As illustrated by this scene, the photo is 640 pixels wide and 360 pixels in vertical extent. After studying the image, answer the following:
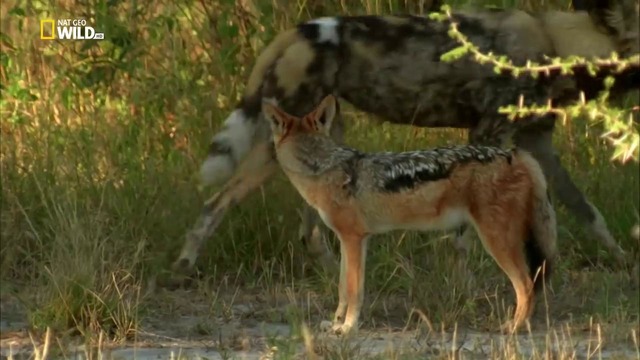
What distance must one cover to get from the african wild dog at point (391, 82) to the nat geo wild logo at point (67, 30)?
5.93 ft

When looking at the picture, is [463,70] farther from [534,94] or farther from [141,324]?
[141,324]

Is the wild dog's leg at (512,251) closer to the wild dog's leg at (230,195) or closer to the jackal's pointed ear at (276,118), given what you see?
the jackal's pointed ear at (276,118)

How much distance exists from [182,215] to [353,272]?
1.81m

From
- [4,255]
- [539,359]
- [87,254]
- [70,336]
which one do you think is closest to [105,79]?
[4,255]

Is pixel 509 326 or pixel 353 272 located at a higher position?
pixel 353 272

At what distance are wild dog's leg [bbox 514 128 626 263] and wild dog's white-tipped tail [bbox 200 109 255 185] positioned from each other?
1.55 meters

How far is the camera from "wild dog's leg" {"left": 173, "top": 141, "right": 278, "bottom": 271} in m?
7.49

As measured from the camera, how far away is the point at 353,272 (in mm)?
6398

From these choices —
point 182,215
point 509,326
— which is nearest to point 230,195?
point 182,215

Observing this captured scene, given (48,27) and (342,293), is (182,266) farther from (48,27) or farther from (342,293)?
(48,27)

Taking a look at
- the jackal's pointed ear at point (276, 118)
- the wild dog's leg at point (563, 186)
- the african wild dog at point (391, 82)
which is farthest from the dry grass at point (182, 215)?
the jackal's pointed ear at point (276, 118)

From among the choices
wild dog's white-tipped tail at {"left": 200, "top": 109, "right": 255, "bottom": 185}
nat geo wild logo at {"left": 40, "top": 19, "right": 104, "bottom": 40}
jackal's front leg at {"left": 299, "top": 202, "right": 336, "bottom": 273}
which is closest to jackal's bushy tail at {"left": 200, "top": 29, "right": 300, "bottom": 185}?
wild dog's white-tipped tail at {"left": 200, "top": 109, "right": 255, "bottom": 185}

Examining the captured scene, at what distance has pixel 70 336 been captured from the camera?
20.6 feet

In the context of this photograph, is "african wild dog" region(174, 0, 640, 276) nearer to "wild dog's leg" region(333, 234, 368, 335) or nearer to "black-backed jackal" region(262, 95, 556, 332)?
"black-backed jackal" region(262, 95, 556, 332)
